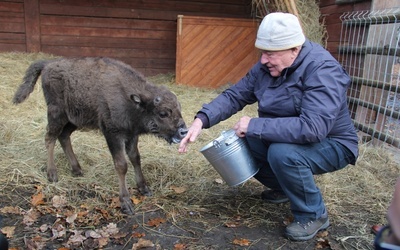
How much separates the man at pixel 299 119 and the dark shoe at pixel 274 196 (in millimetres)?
569

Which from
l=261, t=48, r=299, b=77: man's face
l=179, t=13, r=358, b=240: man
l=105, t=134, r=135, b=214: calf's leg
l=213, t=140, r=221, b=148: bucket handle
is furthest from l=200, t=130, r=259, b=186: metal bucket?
l=105, t=134, r=135, b=214: calf's leg

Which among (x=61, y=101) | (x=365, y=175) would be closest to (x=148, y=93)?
(x=61, y=101)

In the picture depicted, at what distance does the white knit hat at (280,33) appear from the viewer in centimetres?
319

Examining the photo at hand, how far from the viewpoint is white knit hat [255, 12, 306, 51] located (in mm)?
3186

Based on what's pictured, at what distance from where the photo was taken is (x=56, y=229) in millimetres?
3492

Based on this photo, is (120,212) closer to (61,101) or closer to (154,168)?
(154,168)

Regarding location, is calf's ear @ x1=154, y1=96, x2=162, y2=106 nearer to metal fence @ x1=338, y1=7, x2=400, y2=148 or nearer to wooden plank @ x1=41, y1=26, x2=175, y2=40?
metal fence @ x1=338, y1=7, x2=400, y2=148

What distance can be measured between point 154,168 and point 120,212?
1.08m

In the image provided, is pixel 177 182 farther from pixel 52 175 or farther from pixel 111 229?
pixel 52 175

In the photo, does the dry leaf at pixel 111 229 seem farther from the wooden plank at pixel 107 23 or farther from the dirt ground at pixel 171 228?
the wooden plank at pixel 107 23

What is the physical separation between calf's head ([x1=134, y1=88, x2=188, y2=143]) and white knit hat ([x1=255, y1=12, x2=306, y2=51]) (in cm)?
110

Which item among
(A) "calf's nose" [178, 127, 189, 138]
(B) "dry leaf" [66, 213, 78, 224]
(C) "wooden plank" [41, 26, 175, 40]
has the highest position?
(C) "wooden plank" [41, 26, 175, 40]

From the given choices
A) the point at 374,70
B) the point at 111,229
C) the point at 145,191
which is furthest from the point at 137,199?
the point at 374,70

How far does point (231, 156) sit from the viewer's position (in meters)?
3.48
